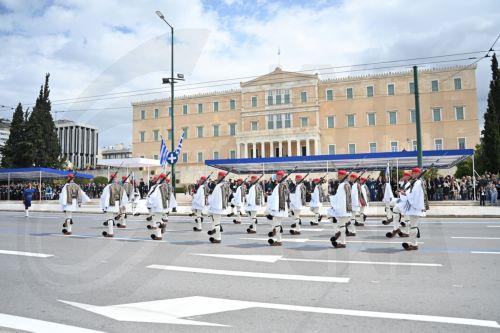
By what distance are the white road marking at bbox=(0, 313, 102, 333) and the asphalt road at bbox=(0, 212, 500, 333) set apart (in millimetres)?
12

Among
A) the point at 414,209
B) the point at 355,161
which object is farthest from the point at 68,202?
the point at 355,161

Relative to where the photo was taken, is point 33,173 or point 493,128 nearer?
point 33,173

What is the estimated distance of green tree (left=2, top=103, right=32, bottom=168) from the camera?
177 feet

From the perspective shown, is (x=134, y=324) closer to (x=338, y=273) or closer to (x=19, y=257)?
(x=338, y=273)

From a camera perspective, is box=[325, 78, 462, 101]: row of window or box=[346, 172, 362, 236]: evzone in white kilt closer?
box=[346, 172, 362, 236]: evzone in white kilt

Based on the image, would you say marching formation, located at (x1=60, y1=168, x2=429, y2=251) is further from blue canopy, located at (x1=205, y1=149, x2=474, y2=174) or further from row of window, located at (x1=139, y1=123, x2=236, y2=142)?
row of window, located at (x1=139, y1=123, x2=236, y2=142)

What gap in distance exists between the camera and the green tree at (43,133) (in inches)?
2111

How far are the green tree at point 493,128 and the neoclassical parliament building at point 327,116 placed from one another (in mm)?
18121

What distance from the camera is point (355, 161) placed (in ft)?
99.9

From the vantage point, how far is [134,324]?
4.72 m

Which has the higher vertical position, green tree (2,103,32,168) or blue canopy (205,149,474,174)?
green tree (2,103,32,168)

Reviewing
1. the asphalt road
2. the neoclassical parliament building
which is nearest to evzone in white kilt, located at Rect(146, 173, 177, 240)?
the asphalt road

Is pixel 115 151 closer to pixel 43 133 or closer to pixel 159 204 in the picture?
pixel 43 133

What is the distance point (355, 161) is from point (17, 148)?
46.6m
